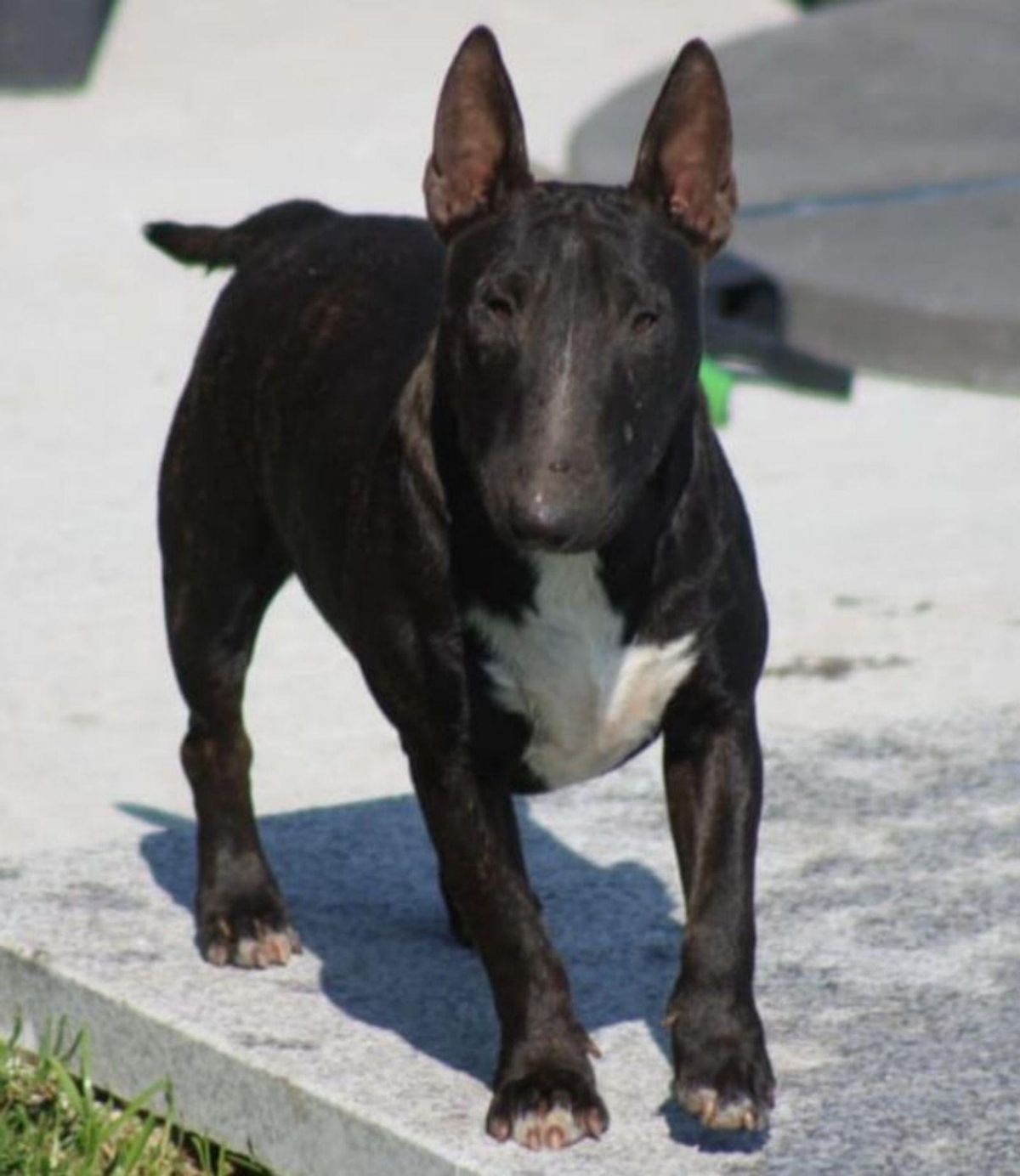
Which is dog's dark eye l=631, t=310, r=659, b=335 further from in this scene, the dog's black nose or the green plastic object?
the green plastic object

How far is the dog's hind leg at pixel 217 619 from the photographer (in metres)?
5.48

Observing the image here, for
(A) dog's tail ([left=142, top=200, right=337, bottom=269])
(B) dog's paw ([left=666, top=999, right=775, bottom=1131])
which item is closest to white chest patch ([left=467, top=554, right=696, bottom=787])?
(B) dog's paw ([left=666, top=999, right=775, bottom=1131])

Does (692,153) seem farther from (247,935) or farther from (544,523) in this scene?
(247,935)

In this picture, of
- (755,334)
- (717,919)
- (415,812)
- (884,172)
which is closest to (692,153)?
(717,919)

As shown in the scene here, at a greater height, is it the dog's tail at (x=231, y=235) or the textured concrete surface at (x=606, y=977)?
the dog's tail at (x=231, y=235)

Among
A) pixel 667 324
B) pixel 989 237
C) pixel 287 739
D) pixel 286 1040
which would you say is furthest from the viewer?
pixel 989 237

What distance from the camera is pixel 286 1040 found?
16.2 ft

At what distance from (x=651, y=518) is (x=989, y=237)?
637 cm

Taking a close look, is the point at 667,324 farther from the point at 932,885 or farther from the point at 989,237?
the point at 989,237

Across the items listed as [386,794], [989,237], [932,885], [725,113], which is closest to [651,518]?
[725,113]

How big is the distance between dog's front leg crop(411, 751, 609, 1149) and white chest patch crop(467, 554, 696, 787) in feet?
0.51

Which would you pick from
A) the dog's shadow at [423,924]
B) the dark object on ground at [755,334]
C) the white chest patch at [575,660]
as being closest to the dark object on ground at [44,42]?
the dark object on ground at [755,334]

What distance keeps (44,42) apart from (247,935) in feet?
30.3

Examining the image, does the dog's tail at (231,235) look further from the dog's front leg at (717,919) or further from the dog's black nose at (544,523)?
the dog's black nose at (544,523)
